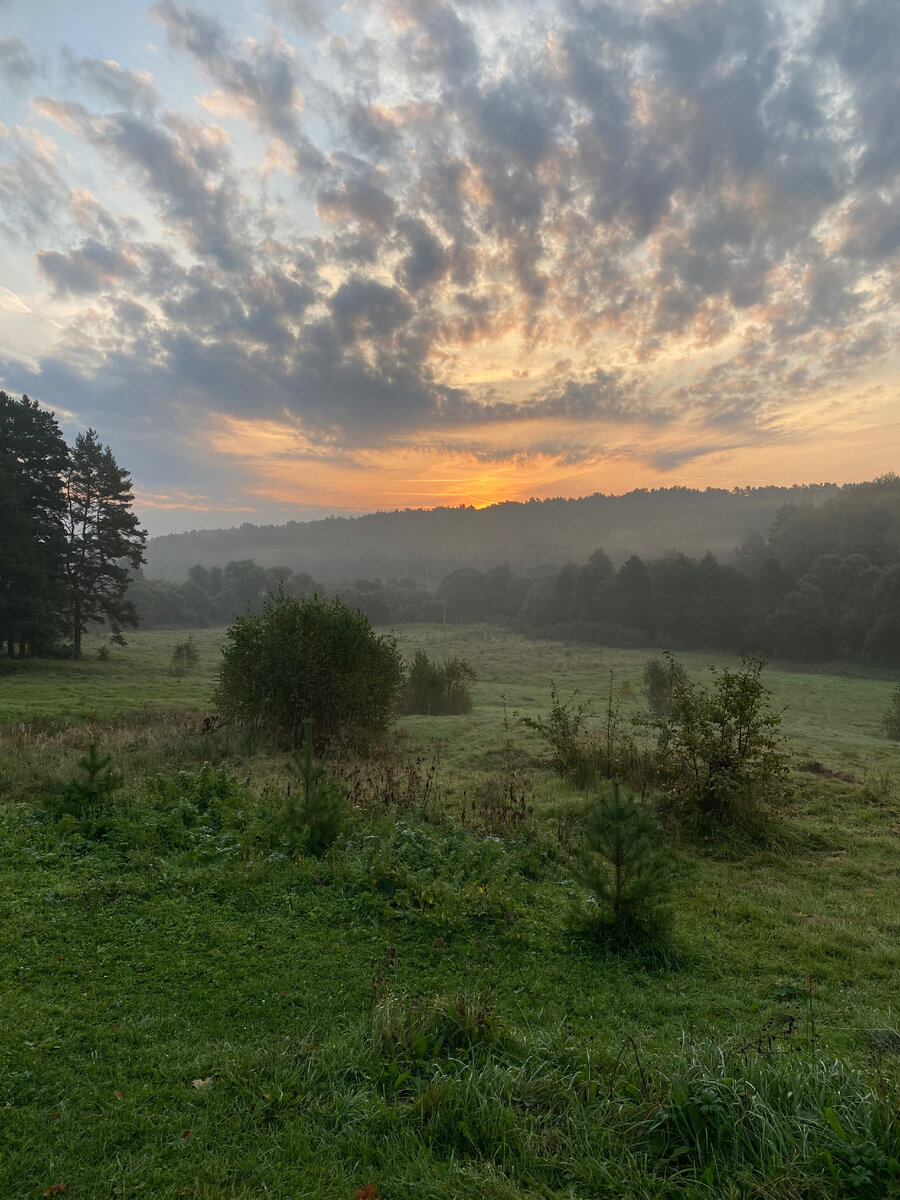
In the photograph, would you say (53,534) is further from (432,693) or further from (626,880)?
(626,880)

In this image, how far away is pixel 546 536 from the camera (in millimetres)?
176250

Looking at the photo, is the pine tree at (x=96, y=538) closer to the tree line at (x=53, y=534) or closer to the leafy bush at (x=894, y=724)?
the tree line at (x=53, y=534)

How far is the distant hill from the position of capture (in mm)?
147000

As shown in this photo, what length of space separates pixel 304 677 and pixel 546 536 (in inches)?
6412

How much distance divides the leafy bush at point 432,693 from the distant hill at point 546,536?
112 metres

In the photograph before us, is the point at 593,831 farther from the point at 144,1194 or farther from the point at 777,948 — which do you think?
the point at 144,1194

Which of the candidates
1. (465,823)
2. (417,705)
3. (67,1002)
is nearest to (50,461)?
(417,705)

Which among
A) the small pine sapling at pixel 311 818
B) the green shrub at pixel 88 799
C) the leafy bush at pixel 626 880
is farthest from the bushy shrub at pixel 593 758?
the green shrub at pixel 88 799

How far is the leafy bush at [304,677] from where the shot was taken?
17641mm

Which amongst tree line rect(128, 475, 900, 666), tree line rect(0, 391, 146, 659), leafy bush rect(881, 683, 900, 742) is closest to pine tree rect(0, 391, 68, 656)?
tree line rect(0, 391, 146, 659)

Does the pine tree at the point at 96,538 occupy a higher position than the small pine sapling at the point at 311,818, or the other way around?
the pine tree at the point at 96,538

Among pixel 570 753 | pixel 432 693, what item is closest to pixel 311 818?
pixel 570 753

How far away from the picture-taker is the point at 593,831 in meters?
6.30

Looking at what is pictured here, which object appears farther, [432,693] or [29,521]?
[29,521]
